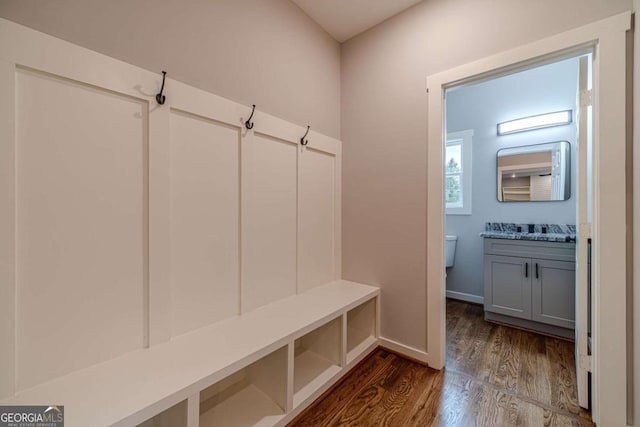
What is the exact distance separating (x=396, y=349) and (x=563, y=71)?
3051 mm

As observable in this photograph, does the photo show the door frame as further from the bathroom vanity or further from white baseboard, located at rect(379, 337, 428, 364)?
the bathroom vanity

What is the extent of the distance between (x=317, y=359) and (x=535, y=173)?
2811mm

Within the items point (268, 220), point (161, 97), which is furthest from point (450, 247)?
point (161, 97)

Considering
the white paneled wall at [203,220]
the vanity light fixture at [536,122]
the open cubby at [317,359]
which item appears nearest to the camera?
the white paneled wall at [203,220]

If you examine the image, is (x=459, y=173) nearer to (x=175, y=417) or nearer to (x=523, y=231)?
(x=523, y=231)

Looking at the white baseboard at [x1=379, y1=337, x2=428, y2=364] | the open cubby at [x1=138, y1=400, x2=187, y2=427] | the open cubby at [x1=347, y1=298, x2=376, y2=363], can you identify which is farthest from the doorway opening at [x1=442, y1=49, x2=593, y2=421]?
the open cubby at [x1=138, y1=400, x2=187, y2=427]

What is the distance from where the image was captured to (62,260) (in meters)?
0.95

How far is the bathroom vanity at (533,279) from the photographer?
2201 mm

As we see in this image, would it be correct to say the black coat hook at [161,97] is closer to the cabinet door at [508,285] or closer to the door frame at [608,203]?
the door frame at [608,203]

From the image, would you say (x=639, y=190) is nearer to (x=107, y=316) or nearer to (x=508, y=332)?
(x=508, y=332)

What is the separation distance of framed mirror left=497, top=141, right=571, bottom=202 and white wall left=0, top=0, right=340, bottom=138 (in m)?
2.05

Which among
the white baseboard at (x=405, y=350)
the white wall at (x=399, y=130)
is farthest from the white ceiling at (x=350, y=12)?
the white baseboard at (x=405, y=350)

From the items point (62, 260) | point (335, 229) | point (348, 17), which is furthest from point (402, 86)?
point (62, 260)

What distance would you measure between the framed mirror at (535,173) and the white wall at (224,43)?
205 cm
